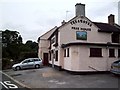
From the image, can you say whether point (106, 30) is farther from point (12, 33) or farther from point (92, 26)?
point (12, 33)

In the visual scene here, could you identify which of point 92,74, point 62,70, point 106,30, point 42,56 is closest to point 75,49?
point 92,74

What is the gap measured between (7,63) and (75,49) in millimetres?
18484

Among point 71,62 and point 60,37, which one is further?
point 60,37

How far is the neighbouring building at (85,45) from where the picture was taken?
22.9 m

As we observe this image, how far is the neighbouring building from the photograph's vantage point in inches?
902

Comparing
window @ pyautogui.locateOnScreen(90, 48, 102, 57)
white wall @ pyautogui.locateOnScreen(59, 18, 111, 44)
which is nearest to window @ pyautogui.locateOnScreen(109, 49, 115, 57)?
window @ pyautogui.locateOnScreen(90, 48, 102, 57)

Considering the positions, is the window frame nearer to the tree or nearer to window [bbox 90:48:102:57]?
window [bbox 90:48:102:57]

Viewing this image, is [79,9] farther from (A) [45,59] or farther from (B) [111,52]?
(A) [45,59]

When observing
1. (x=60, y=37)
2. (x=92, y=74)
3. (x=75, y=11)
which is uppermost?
(x=75, y=11)

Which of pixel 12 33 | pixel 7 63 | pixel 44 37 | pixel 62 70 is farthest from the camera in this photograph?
pixel 12 33

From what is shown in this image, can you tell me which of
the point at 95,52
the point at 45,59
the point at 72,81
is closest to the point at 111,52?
the point at 95,52

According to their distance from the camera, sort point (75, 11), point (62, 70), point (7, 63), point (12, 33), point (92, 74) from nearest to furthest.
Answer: point (92, 74) → point (62, 70) → point (75, 11) → point (7, 63) → point (12, 33)

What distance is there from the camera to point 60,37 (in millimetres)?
27188

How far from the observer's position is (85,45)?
2322 centimetres
